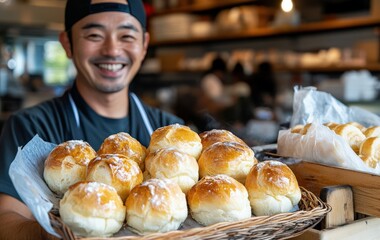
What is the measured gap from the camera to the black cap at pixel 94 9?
1.75 metres

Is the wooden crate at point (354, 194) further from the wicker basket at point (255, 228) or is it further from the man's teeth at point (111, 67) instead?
the man's teeth at point (111, 67)

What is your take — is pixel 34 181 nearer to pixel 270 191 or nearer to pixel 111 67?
pixel 270 191

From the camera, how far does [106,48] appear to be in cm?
177

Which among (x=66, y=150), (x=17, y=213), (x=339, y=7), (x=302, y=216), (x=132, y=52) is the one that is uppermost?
(x=339, y=7)

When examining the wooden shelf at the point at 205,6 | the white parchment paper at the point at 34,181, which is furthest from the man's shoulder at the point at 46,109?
the wooden shelf at the point at 205,6

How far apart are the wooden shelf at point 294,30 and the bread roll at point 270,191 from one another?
343cm

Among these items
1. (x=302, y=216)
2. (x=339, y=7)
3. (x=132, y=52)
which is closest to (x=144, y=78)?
(x=339, y=7)

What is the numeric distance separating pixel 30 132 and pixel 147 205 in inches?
38.4

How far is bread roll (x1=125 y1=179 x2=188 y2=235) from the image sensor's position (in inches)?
33.4

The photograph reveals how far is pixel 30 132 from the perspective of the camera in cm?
168

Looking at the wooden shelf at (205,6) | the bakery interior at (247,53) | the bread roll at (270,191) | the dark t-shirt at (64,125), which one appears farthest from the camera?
the wooden shelf at (205,6)

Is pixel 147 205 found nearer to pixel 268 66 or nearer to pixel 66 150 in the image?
pixel 66 150

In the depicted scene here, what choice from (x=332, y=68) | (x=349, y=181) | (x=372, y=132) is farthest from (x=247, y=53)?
(x=349, y=181)

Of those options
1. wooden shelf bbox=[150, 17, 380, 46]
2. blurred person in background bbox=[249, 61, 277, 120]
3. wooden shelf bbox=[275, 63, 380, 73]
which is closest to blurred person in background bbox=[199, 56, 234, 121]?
blurred person in background bbox=[249, 61, 277, 120]
